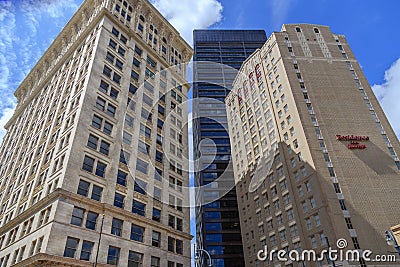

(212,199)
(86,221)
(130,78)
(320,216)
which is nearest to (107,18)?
(130,78)

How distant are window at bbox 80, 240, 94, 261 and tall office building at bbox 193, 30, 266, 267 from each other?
5378cm

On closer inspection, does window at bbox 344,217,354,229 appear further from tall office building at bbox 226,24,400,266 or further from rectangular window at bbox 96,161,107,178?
rectangular window at bbox 96,161,107,178

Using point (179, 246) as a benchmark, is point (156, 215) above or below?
above

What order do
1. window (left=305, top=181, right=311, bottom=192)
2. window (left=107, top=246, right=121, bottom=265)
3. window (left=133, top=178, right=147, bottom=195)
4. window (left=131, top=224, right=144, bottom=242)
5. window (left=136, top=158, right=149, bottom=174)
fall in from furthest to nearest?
window (left=305, top=181, right=311, bottom=192)
window (left=136, top=158, right=149, bottom=174)
window (left=133, top=178, right=147, bottom=195)
window (left=131, top=224, right=144, bottom=242)
window (left=107, top=246, right=121, bottom=265)

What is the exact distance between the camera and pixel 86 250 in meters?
26.9

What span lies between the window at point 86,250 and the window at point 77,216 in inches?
75.8

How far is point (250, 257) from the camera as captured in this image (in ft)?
196

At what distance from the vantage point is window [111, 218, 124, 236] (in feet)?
98.8

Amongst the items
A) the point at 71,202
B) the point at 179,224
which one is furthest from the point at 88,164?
the point at 179,224

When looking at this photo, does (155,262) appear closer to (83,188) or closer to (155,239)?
(155,239)

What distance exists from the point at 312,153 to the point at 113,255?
122 ft

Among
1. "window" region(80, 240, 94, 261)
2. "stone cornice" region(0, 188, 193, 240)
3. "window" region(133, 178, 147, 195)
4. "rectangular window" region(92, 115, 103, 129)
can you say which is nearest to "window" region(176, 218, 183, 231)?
"stone cornice" region(0, 188, 193, 240)

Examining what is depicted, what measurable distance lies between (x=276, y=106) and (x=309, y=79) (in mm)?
8907

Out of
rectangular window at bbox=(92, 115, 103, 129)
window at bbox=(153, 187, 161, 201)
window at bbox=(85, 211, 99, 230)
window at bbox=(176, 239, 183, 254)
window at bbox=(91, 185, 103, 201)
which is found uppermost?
rectangular window at bbox=(92, 115, 103, 129)
